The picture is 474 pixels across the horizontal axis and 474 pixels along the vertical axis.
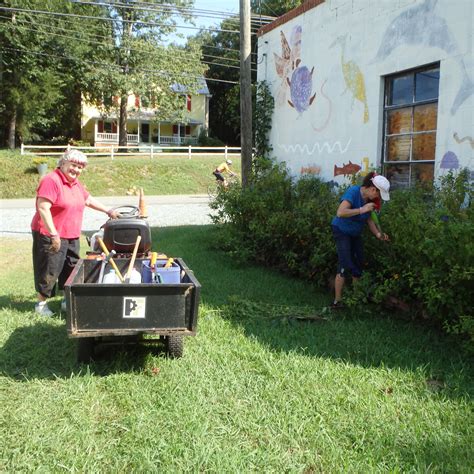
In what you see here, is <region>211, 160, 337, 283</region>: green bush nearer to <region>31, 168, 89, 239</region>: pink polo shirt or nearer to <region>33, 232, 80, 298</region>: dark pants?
<region>31, 168, 89, 239</region>: pink polo shirt

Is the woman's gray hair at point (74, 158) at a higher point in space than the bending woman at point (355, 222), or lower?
higher

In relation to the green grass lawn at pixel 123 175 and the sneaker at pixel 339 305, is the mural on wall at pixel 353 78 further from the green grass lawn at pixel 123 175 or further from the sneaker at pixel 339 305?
the green grass lawn at pixel 123 175

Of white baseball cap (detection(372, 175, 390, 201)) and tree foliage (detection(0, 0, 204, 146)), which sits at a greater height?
tree foliage (detection(0, 0, 204, 146))

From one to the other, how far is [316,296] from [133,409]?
348 centimetres

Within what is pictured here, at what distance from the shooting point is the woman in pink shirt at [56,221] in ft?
17.7

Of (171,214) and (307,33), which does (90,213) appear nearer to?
(171,214)

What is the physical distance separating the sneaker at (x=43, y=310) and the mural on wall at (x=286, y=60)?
6.59 m

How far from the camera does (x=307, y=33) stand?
9.51m

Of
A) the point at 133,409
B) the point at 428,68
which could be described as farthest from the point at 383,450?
the point at 428,68

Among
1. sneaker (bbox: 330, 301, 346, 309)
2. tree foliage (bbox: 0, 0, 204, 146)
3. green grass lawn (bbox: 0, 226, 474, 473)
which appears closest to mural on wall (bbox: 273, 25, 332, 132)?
sneaker (bbox: 330, 301, 346, 309)

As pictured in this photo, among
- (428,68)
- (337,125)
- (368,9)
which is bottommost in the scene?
(337,125)

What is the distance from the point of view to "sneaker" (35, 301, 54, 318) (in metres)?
5.70

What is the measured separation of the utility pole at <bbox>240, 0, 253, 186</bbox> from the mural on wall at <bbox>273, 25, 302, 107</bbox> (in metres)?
0.67

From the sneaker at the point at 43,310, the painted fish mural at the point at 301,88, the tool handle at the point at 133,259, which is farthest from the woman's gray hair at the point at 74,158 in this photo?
the painted fish mural at the point at 301,88
